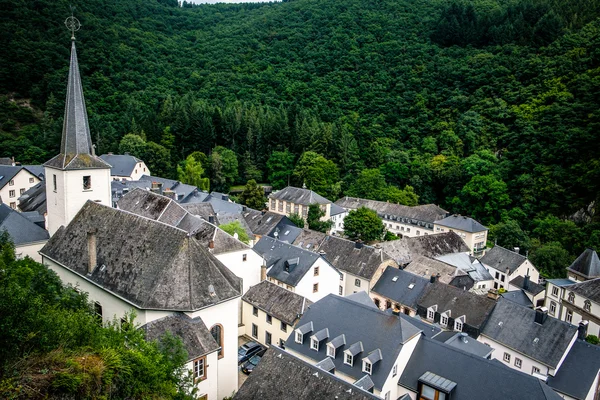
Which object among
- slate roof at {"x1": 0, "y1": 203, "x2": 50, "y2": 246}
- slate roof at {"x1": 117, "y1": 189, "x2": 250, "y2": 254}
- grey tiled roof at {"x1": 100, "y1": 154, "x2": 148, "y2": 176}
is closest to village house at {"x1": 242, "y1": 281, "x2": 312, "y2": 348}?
slate roof at {"x1": 117, "y1": 189, "x2": 250, "y2": 254}

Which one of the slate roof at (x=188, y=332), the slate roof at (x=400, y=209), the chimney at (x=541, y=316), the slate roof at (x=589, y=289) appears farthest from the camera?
the slate roof at (x=400, y=209)

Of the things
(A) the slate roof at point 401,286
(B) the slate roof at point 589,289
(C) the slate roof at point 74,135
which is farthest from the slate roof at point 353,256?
(C) the slate roof at point 74,135

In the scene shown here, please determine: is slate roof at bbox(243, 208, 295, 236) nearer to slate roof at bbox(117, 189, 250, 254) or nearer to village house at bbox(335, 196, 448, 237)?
village house at bbox(335, 196, 448, 237)

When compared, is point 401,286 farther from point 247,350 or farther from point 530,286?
point 530,286

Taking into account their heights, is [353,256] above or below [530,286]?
above

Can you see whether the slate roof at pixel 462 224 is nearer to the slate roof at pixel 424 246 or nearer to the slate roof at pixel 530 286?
the slate roof at pixel 424 246

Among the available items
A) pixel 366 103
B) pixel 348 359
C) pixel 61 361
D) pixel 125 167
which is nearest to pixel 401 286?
pixel 348 359
